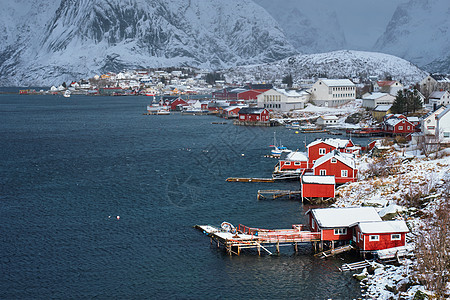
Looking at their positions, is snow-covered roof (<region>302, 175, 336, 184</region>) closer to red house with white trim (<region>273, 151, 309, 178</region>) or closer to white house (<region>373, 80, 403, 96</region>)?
red house with white trim (<region>273, 151, 309, 178</region>)

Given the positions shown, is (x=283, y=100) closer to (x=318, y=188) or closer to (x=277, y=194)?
(x=277, y=194)

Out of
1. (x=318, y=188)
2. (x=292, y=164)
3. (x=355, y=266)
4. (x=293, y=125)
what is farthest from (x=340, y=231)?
(x=293, y=125)

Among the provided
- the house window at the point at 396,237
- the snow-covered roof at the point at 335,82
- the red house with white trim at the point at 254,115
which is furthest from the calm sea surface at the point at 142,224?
the snow-covered roof at the point at 335,82

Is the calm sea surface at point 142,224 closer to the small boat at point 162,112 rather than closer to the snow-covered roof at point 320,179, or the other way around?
the snow-covered roof at point 320,179

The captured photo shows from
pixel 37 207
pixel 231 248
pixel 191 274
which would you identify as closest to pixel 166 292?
pixel 191 274

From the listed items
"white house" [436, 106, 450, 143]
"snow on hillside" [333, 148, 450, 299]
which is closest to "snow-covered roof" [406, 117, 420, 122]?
"white house" [436, 106, 450, 143]

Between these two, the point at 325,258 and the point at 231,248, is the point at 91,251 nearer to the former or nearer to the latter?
the point at 231,248
